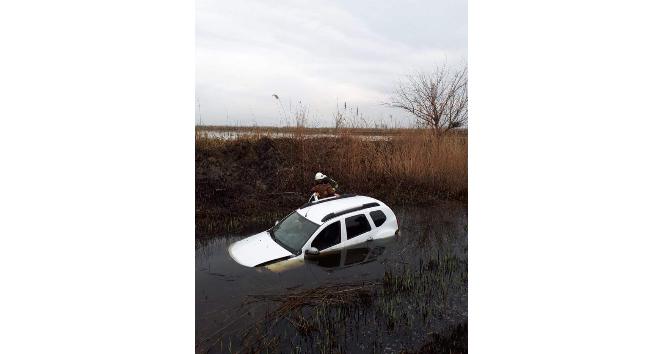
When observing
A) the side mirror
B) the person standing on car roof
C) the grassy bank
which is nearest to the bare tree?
the grassy bank

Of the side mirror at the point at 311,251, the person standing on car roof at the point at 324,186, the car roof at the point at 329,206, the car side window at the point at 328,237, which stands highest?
the person standing on car roof at the point at 324,186

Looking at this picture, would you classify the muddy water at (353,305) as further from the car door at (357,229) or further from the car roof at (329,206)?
the car roof at (329,206)

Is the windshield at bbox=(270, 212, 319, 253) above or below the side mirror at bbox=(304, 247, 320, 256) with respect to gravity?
above

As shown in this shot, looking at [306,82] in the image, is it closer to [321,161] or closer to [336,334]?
[321,161]

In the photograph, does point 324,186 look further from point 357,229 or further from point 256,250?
point 256,250

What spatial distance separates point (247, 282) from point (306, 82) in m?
2.20

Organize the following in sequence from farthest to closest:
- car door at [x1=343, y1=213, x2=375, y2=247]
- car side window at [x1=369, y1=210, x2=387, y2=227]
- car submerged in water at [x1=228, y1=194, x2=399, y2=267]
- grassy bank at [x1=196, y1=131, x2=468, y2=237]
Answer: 1. car side window at [x1=369, y1=210, x2=387, y2=227]
2. car door at [x1=343, y1=213, x2=375, y2=247]
3. grassy bank at [x1=196, y1=131, x2=468, y2=237]
4. car submerged in water at [x1=228, y1=194, x2=399, y2=267]

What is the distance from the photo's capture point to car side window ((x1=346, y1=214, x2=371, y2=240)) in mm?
4312

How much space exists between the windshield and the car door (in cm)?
39

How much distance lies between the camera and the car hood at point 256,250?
153 inches

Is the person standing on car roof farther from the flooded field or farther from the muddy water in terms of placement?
the muddy water

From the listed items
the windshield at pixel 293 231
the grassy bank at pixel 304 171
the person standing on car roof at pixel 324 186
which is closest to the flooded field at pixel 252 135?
the grassy bank at pixel 304 171

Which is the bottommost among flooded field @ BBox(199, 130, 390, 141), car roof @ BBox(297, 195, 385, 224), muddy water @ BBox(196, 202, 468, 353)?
muddy water @ BBox(196, 202, 468, 353)

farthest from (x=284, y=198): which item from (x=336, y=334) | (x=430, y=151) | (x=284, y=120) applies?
(x=430, y=151)
